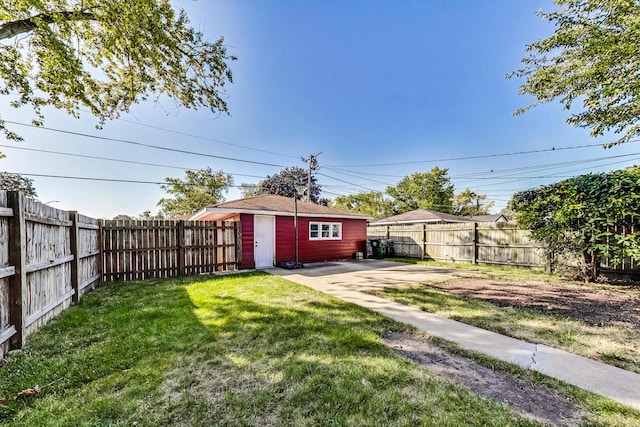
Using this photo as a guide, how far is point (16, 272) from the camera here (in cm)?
291

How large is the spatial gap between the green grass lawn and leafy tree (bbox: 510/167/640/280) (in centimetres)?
687

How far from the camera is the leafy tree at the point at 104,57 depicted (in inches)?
225

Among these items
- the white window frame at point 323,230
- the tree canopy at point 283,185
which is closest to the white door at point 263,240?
the white window frame at point 323,230

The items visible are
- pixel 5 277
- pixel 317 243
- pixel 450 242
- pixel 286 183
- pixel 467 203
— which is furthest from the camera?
pixel 467 203

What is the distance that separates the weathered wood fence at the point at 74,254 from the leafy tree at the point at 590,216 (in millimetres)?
10037

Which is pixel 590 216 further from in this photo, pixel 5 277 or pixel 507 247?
pixel 5 277

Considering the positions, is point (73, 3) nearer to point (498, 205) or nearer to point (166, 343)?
point (166, 343)

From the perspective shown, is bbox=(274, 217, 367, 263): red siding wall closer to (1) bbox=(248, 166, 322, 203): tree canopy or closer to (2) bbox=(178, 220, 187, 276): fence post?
(2) bbox=(178, 220, 187, 276): fence post

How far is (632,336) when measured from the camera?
11.1 ft

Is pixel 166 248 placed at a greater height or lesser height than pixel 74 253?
lesser

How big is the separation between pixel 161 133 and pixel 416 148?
18.8 m

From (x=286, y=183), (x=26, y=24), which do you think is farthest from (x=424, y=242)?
(x=286, y=183)

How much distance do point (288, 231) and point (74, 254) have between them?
280 inches

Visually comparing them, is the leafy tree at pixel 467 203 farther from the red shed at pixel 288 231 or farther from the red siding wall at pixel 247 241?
the red siding wall at pixel 247 241
